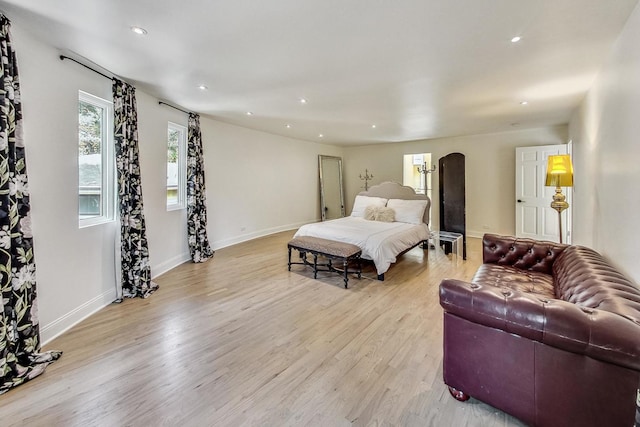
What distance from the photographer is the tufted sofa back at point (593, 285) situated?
140 centimetres

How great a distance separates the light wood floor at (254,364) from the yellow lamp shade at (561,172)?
203cm

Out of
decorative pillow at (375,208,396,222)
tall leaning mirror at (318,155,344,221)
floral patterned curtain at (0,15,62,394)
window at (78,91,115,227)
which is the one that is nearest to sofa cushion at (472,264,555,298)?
decorative pillow at (375,208,396,222)

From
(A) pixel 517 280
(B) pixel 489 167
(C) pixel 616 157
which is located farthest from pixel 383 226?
(B) pixel 489 167

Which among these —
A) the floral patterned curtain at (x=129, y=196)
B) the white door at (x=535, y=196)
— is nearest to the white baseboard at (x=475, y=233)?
the white door at (x=535, y=196)

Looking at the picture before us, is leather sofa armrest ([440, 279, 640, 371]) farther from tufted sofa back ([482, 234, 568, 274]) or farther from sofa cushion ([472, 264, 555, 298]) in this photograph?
tufted sofa back ([482, 234, 568, 274])

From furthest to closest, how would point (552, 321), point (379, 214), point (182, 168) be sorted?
point (379, 214) < point (182, 168) < point (552, 321)

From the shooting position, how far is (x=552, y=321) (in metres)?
1.33

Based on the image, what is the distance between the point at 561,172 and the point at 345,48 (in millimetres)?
3072

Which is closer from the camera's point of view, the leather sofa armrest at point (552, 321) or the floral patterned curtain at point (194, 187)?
the leather sofa armrest at point (552, 321)

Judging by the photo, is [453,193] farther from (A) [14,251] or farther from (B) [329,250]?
(A) [14,251]

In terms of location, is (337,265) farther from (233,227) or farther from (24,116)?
(24,116)

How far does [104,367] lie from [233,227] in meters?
4.01

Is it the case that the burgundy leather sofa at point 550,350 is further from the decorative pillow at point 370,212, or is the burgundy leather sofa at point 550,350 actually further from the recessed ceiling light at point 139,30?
the decorative pillow at point 370,212

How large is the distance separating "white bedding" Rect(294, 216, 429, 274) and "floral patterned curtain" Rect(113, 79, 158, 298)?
2295 millimetres
